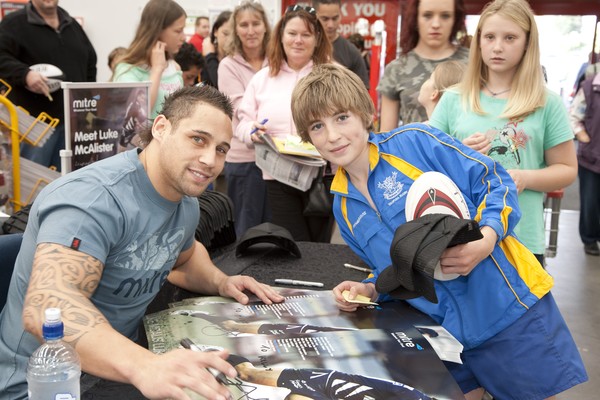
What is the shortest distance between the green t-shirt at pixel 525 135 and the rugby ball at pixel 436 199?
1.99 ft

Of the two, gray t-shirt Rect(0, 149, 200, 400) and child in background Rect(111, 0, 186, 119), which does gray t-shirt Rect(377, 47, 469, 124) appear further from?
gray t-shirt Rect(0, 149, 200, 400)

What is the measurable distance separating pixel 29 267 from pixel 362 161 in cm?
81

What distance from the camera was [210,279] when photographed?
1.61m

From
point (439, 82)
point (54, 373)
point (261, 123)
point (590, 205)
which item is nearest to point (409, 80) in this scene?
point (439, 82)

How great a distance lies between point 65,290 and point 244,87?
2344mm

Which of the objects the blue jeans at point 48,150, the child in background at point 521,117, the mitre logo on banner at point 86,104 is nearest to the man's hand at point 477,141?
the child in background at point 521,117

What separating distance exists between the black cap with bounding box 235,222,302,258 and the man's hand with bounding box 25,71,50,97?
2.40 metres

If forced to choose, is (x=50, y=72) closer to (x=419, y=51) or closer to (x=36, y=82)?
(x=36, y=82)

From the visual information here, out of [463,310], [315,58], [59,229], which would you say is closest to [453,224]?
[463,310]

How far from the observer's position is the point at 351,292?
1.43 metres

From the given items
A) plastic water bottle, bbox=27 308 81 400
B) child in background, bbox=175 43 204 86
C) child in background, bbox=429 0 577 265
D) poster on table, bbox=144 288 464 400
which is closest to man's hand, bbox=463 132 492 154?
child in background, bbox=429 0 577 265

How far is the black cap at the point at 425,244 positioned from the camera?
1.17 meters

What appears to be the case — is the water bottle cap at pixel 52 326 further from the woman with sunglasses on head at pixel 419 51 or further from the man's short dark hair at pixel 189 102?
the woman with sunglasses on head at pixel 419 51

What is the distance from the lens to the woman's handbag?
9.13ft
